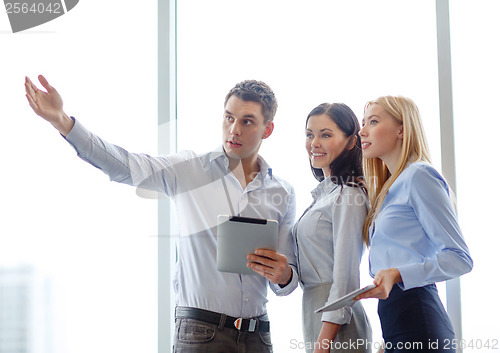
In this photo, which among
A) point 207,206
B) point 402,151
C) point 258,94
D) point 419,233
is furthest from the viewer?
point 258,94

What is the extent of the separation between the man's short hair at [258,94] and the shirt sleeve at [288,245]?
14.1 inches

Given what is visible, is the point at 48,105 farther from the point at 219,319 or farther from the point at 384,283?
the point at 384,283

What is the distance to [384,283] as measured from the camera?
140 cm

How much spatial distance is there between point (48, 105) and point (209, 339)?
960 millimetres

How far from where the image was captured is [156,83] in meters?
2.35

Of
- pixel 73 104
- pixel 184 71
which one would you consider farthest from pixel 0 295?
pixel 184 71

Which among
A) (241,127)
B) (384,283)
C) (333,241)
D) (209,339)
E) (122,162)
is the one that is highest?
(241,127)

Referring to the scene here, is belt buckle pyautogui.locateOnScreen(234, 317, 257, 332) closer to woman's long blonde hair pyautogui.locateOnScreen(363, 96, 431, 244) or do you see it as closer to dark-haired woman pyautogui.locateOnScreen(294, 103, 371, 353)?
dark-haired woman pyautogui.locateOnScreen(294, 103, 371, 353)

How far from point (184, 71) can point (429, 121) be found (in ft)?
3.97

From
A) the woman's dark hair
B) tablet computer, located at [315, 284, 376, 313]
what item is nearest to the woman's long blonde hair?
the woman's dark hair

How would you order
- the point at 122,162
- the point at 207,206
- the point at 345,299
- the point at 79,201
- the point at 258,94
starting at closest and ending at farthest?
the point at 345,299
the point at 122,162
the point at 207,206
the point at 258,94
the point at 79,201

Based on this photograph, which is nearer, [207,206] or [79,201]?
[207,206]

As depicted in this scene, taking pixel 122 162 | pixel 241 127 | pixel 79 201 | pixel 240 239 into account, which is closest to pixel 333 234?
pixel 240 239

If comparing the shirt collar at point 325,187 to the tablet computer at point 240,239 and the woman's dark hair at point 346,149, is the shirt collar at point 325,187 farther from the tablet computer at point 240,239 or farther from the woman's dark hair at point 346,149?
the tablet computer at point 240,239
